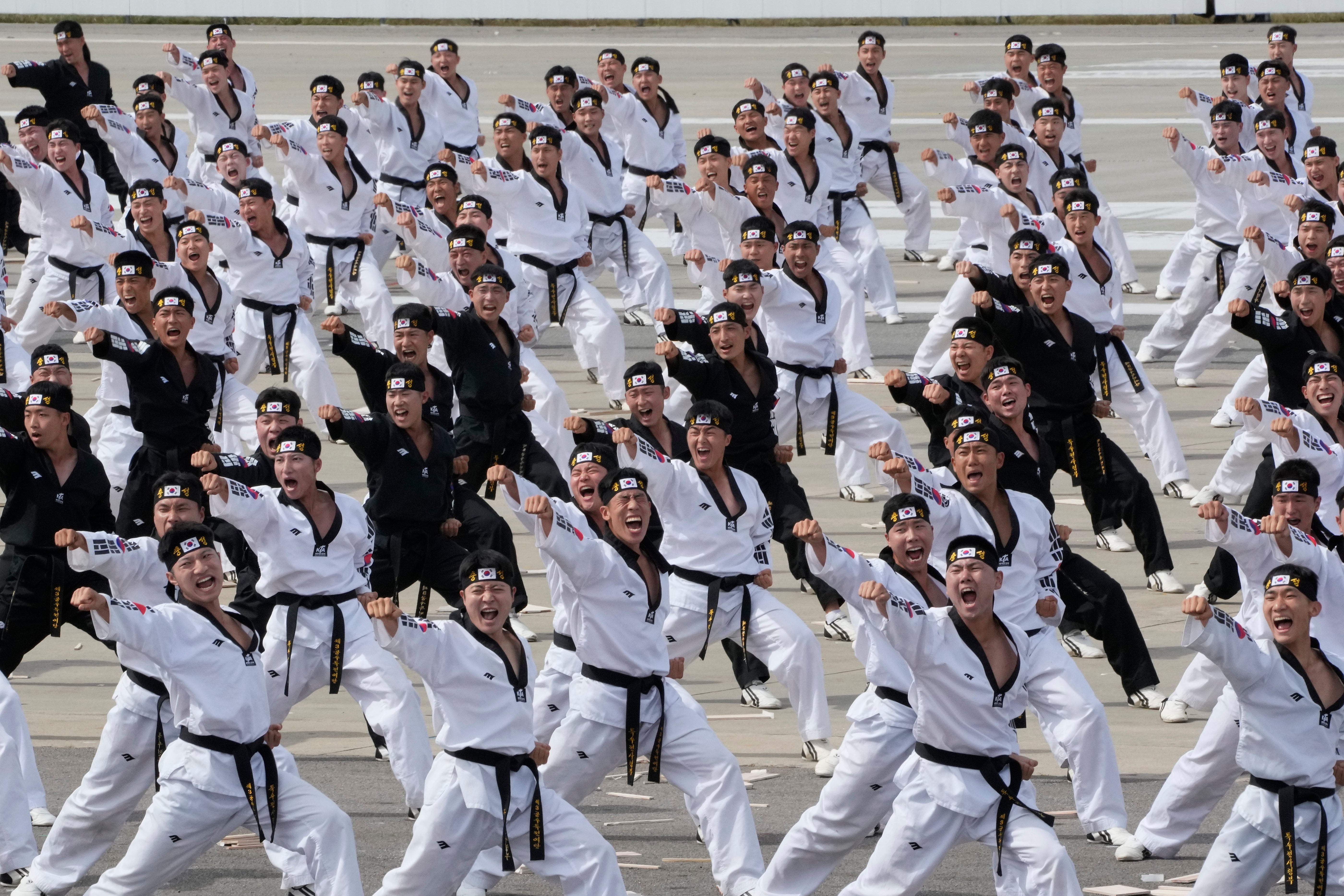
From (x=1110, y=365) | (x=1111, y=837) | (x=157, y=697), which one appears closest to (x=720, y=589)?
(x=1111, y=837)

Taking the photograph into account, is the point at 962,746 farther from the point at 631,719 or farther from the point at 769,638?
the point at 769,638

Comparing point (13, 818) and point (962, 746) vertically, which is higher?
point (962, 746)

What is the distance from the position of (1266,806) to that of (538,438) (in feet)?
23.9

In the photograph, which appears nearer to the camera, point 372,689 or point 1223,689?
point 372,689

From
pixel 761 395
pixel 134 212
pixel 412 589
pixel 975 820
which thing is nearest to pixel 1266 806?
pixel 975 820

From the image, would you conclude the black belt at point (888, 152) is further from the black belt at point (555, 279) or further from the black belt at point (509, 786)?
the black belt at point (509, 786)

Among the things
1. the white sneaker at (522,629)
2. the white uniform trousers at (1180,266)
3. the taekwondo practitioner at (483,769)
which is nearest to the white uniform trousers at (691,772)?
the taekwondo practitioner at (483,769)

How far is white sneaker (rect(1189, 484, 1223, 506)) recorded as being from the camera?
1482cm

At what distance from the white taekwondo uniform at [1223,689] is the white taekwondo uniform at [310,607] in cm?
338

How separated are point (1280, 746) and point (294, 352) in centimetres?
920

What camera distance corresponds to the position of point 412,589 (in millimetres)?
14812

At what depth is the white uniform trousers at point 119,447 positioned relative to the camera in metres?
13.7

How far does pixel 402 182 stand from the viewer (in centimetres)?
2077

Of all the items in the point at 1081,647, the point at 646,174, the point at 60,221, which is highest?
the point at 646,174
